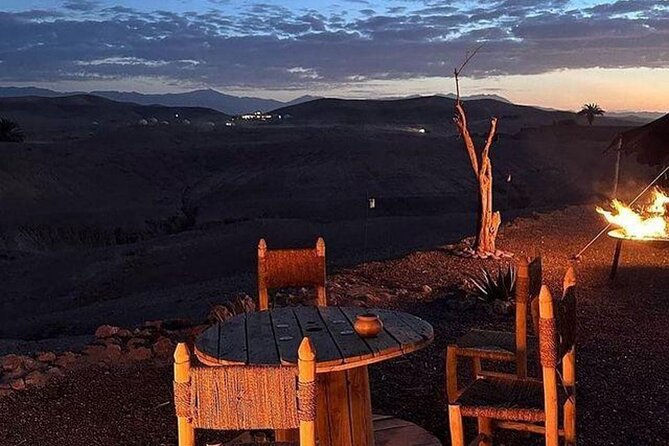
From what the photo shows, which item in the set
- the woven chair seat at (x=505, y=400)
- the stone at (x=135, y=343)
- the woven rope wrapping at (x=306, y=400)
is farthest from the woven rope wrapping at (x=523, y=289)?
the stone at (x=135, y=343)

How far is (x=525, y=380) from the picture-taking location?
4.34 metres

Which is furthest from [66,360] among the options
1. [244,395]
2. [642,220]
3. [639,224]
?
[642,220]

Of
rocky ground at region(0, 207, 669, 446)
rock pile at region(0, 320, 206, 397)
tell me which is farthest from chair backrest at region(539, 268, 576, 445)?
rock pile at region(0, 320, 206, 397)

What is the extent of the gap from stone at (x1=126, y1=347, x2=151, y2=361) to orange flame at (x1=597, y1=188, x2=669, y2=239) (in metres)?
6.24

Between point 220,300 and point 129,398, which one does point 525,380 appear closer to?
point 129,398

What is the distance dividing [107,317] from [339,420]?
821 cm

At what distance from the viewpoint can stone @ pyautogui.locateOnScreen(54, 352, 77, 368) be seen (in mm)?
6512

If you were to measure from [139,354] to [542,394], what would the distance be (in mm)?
3812

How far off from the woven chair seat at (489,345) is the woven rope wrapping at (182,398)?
2369 millimetres

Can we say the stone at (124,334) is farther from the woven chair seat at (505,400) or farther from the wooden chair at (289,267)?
the woven chair seat at (505,400)

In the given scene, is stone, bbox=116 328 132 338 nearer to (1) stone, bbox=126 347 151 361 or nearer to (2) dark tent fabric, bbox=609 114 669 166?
(1) stone, bbox=126 347 151 361

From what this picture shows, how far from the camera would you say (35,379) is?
6172mm

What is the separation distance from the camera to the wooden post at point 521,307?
4.46m

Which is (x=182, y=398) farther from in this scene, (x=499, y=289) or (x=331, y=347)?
(x=499, y=289)
